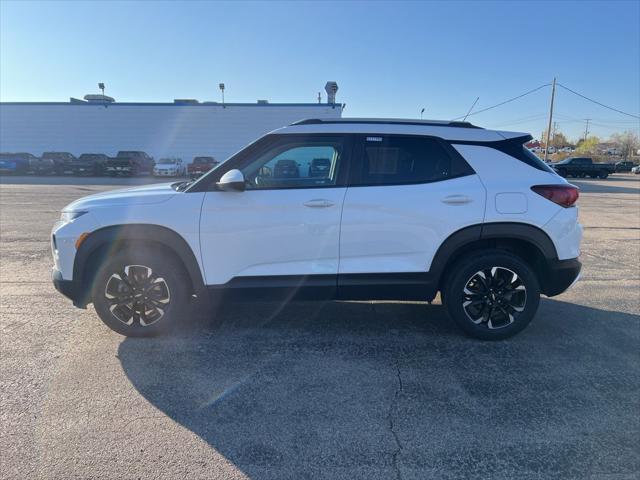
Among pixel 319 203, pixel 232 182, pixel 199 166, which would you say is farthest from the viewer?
pixel 199 166

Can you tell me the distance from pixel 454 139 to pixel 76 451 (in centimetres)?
370

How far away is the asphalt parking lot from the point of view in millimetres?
2404

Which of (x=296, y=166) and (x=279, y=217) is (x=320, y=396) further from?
(x=296, y=166)

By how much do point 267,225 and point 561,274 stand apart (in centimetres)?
271

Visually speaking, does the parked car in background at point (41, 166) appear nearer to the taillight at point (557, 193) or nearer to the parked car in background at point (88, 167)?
the parked car in background at point (88, 167)

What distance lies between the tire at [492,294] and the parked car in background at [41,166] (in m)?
36.6

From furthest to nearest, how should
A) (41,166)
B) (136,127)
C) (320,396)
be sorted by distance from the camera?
(136,127)
(41,166)
(320,396)

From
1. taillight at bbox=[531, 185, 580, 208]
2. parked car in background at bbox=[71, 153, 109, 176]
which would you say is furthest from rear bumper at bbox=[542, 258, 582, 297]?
parked car in background at bbox=[71, 153, 109, 176]

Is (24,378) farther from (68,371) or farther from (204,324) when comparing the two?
(204,324)

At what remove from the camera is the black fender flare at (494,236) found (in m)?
3.71

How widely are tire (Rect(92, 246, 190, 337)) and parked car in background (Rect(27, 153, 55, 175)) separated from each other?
3483 cm

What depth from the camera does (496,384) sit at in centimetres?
320

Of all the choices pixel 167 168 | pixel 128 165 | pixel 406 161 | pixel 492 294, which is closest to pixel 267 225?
pixel 406 161

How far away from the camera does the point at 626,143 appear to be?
305 ft
